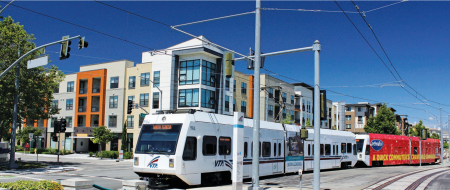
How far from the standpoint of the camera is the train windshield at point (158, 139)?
48.2 feet

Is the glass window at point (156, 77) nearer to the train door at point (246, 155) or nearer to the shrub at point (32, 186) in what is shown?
the train door at point (246, 155)

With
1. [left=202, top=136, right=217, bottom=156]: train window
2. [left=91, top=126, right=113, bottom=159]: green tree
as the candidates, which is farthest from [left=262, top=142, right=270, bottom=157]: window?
[left=91, top=126, right=113, bottom=159]: green tree

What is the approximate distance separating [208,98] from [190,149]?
30420mm

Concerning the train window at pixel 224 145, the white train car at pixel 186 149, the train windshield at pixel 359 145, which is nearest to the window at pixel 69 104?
the train windshield at pixel 359 145

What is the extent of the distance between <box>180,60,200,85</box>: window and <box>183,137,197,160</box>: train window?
29739 mm

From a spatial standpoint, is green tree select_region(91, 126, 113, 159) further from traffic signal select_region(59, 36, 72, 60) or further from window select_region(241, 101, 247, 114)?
traffic signal select_region(59, 36, 72, 60)

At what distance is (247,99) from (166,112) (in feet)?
130

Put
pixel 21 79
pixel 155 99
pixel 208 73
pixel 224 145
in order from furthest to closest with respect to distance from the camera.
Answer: pixel 155 99 < pixel 208 73 < pixel 21 79 < pixel 224 145

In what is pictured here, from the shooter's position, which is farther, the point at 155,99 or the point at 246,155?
the point at 155,99

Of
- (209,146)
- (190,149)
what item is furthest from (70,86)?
(190,149)

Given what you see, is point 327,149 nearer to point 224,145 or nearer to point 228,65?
point 224,145

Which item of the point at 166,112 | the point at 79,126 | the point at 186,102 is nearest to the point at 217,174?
the point at 166,112

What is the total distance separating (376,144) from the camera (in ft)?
116

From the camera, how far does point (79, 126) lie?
5703 centimetres
